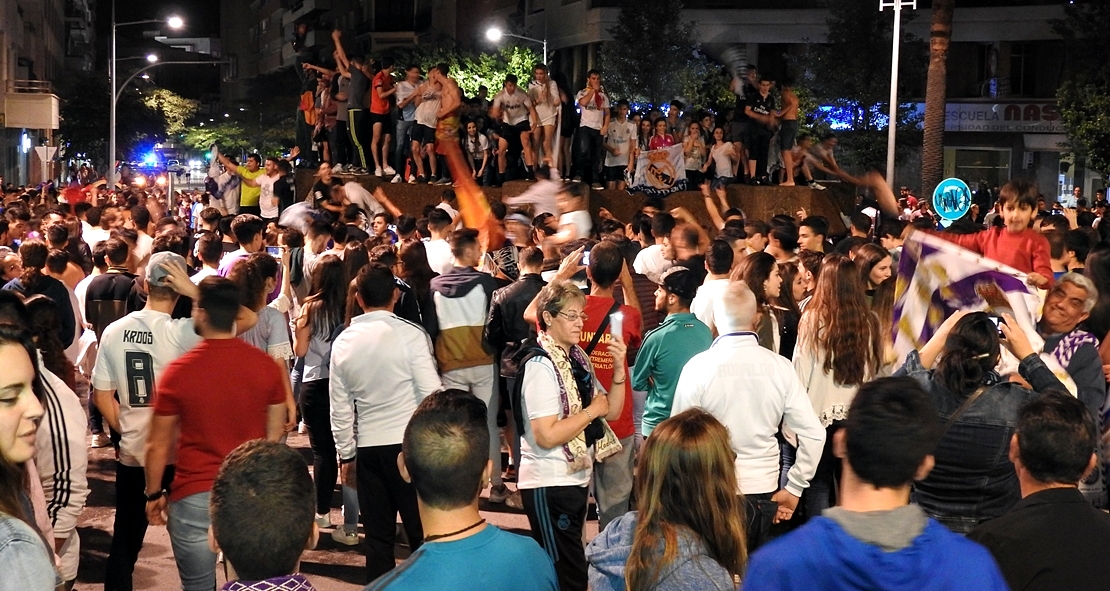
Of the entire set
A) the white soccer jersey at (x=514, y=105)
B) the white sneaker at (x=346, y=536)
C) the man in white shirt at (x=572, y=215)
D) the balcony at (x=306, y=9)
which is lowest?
the white sneaker at (x=346, y=536)

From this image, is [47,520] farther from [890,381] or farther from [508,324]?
[508,324]

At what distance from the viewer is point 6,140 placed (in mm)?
50688

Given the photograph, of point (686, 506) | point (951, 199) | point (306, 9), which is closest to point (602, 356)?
point (686, 506)

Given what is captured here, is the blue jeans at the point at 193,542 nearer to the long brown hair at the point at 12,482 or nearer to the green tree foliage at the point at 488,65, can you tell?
the long brown hair at the point at 12,482

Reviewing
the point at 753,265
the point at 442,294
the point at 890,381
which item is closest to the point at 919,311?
the point at 753,265

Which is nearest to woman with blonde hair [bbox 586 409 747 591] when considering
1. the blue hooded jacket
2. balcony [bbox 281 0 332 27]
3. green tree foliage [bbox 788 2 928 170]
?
the blue hooded jacket

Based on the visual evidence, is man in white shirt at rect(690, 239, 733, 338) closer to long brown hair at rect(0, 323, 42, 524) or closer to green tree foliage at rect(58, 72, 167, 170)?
long brown hair at rect(0, 323, 42, 524)

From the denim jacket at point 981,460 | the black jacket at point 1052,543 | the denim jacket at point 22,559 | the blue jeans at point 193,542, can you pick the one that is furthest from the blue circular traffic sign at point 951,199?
the denim jacket at point 22,559

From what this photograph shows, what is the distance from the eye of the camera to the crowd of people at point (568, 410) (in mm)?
3191

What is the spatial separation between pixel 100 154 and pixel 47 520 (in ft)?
218

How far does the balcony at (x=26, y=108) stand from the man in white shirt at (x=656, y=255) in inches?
1661

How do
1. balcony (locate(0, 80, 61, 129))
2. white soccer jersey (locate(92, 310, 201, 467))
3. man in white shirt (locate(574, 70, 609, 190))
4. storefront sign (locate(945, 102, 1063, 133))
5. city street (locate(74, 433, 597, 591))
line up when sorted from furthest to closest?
balcony (locate(0, 80, 61, 129)) < storefront sign (locate(945, 102, 1063, 133)) < man in white shirt (locate(574, 70, 609, 190)) < city street (locate(74, 433, 597, 591)) < white soccer jersey (locate(92, 310, 201, 467))

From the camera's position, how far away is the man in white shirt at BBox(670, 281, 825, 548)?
556 centimetres

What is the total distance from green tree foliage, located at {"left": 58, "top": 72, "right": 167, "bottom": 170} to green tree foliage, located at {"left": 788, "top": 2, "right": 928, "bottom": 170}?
34723mm
